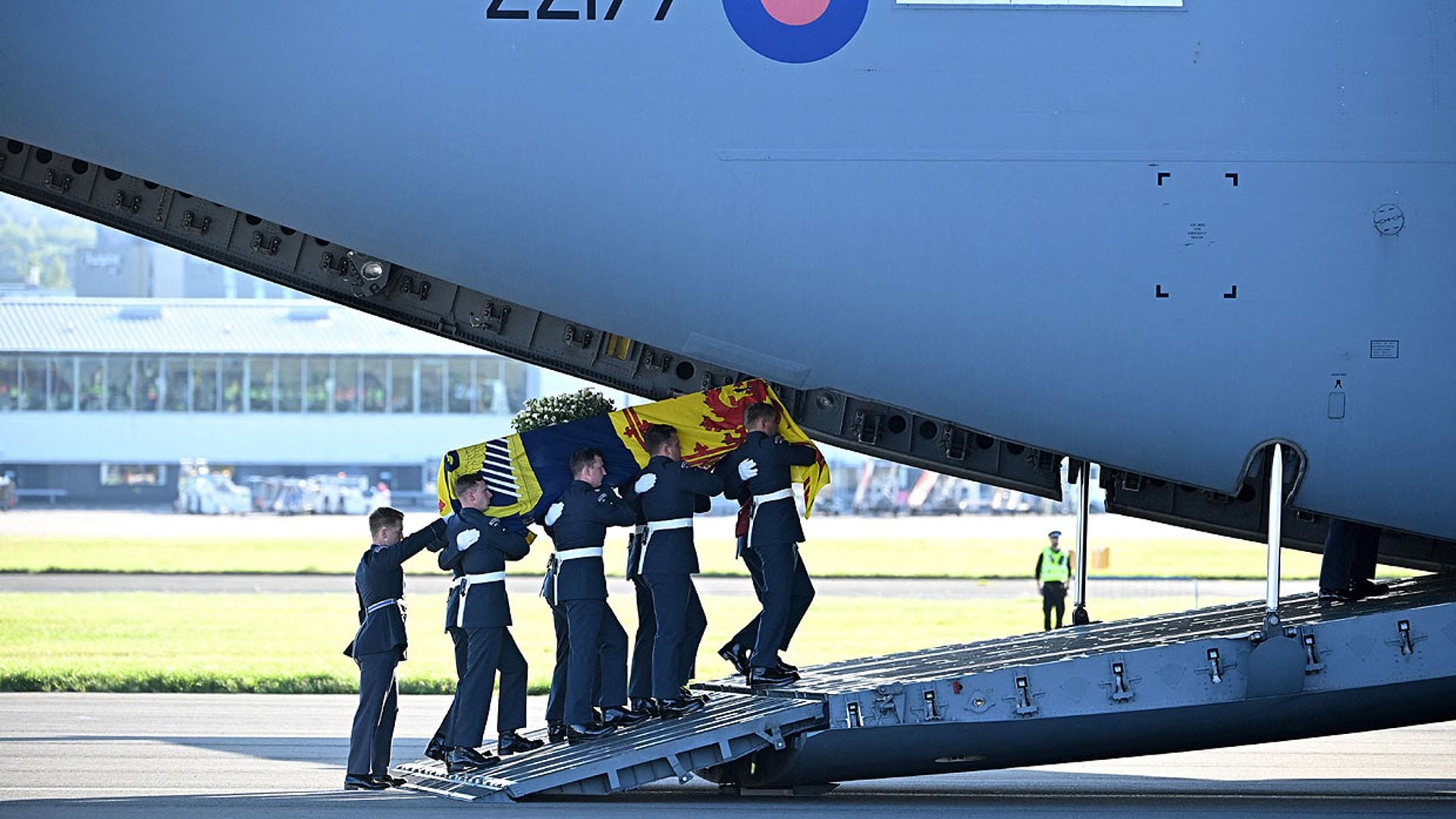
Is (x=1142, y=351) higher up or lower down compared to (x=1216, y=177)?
lower down

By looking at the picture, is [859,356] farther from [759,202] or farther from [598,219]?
[598,219]

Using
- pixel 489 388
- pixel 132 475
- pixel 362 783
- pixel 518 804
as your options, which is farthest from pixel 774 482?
pixel 132 475

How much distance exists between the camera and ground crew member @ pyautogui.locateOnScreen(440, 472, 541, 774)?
1021 centimetres

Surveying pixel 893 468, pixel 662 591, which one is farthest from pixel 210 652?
pixel 893 468

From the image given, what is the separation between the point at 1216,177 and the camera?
9203 mm

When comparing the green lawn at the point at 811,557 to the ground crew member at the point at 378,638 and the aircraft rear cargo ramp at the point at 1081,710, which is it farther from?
the aircraft rear cargo ramp at the point at 1081,710

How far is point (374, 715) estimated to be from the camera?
33.8 feet

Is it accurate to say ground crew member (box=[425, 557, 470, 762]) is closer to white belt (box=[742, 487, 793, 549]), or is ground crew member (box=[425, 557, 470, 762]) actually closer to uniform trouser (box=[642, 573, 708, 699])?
uniform trouser (box=[642, 573, 708, 699])

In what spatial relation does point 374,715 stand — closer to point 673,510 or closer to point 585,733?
point 585,733

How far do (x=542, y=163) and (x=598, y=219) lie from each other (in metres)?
0.47

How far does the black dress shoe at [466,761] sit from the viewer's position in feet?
33.3

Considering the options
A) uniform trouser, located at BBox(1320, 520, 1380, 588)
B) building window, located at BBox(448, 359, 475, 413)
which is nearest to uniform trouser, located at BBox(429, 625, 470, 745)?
uniform trouser, located at BBox(1320, 520, 1380, 588)

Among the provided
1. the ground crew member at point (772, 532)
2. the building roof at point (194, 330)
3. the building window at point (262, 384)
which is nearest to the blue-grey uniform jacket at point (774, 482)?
the ground crew member at point (772, 532)

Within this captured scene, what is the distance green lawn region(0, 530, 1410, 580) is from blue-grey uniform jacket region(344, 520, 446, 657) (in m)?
25.6
